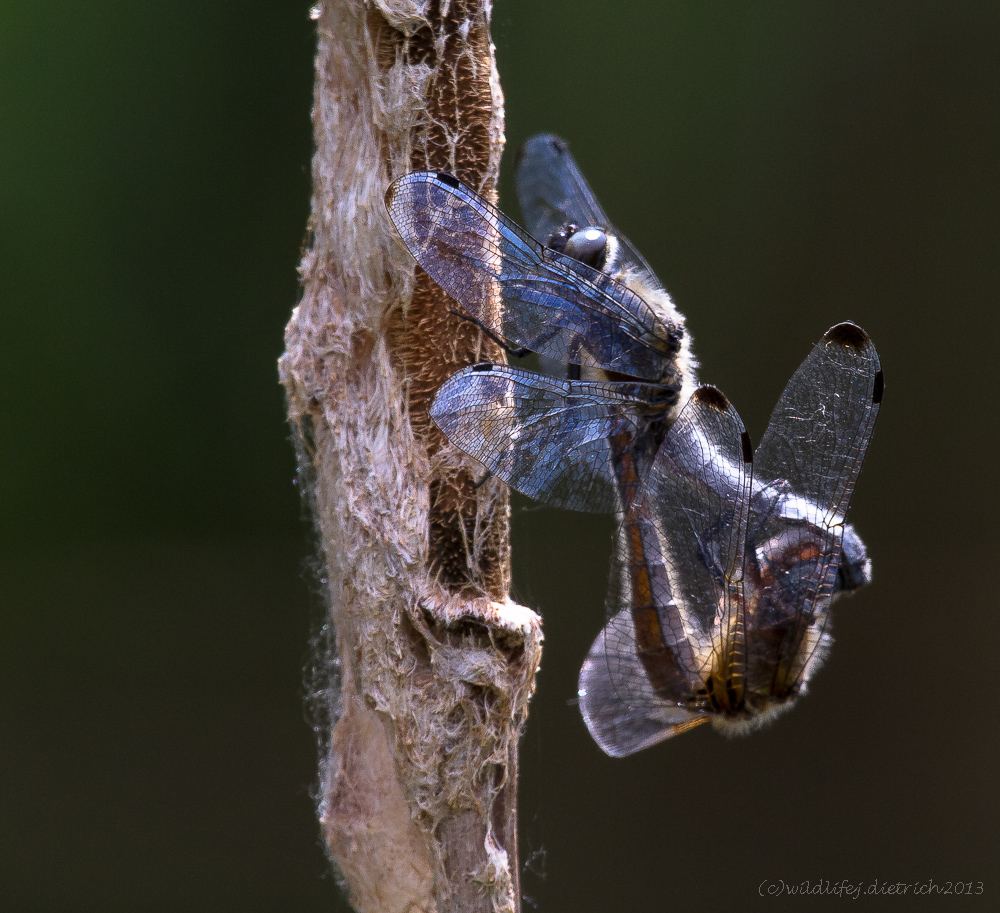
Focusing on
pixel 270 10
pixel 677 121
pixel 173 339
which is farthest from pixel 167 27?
pixel 677 121

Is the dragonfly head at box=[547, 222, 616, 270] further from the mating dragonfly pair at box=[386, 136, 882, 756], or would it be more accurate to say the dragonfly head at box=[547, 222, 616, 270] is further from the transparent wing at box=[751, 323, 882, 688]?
the transparent wing at box=[751, 323, 882, 688]

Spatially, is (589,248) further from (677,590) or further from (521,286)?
(677,590)

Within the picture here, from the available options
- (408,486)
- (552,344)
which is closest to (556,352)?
(552,344)

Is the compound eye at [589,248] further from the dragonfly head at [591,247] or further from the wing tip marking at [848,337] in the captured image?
the wing tip marking at [848,337]

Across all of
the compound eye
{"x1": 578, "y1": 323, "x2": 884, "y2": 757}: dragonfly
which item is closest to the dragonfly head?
the compound eye

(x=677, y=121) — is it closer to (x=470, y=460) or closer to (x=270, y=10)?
(x=270, y=10)

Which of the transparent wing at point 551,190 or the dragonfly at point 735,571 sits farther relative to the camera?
the transparent wing at point 551,190

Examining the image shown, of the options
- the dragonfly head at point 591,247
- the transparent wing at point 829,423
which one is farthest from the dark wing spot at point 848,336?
the dragonfly head at point 591,247
